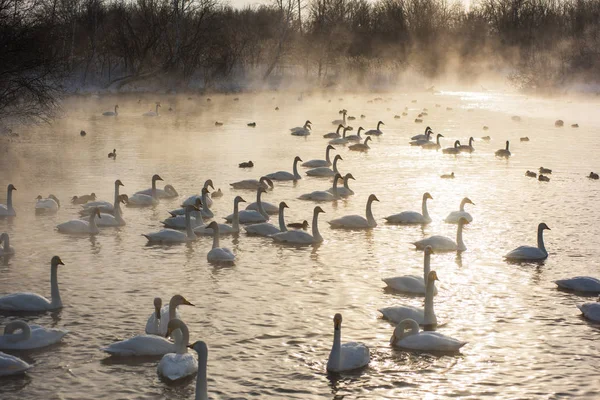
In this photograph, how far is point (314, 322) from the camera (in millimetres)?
10789

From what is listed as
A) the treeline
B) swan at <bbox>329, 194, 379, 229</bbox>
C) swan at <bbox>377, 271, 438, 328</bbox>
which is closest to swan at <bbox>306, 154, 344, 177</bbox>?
swan at <bbox>329, 194, 379, 229</bbox>

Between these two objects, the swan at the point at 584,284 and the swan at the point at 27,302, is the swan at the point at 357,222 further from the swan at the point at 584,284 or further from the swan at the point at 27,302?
the swan at the point at 27,302

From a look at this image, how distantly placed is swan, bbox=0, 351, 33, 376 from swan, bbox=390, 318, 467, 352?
3881 millimetres

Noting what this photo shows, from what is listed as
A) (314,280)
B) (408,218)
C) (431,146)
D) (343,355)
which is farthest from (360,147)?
(343,355)

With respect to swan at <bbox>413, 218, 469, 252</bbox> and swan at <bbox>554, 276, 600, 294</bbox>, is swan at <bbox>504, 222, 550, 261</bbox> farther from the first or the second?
swan at <bbox>554, 276, 600, 294</bbox>

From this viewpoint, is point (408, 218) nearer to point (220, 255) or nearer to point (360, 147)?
point (220, 255)

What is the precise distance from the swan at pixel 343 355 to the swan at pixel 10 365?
3.03m

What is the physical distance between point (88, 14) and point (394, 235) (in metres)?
49.9

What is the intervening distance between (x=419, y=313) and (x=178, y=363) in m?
3.21

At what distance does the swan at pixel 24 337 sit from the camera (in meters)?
9.50

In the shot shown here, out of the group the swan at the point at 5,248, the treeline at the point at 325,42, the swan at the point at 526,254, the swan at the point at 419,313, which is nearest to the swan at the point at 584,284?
the swan at the point at 526,254

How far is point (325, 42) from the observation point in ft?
253

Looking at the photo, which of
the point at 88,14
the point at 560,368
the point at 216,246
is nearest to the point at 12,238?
the point at 216,246

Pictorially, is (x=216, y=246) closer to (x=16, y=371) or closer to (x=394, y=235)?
(x=394, y=235)
